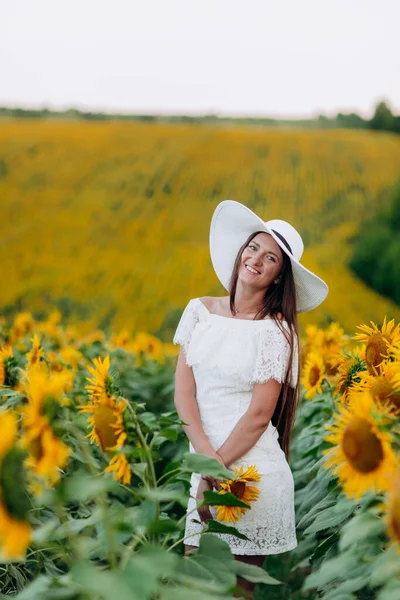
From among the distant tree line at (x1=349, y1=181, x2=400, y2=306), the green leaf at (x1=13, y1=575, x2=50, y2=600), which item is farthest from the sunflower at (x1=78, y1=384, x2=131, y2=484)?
the distant tree line at (x1=349, y1=181, x2=400, y2=306)

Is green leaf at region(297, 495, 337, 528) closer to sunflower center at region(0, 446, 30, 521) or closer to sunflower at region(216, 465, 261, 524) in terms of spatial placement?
sunflower at region(216, 465, 261, 524)

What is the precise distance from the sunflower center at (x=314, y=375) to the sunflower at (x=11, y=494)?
5.56ft

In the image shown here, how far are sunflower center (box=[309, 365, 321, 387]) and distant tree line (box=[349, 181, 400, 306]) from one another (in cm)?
1098

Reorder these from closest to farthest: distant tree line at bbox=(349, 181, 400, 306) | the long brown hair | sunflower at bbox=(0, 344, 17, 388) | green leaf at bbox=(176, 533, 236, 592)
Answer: green leaf at bbox=(176, 533, 236, 592)
sunflower at bbox=(0, 344, 17, 388)
the long brown hair
distant tree line at bbox=(349, 181, 400, 306)

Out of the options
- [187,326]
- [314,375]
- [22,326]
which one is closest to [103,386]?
[187,326]

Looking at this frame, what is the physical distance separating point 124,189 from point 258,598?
1654cm

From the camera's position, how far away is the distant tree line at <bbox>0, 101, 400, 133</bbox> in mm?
25781

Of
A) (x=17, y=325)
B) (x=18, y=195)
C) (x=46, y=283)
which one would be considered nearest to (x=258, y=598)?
(x=17, y=325)

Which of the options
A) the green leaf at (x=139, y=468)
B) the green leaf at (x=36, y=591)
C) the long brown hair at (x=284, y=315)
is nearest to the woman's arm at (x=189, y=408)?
the long brown hair at (x=284, y=315)

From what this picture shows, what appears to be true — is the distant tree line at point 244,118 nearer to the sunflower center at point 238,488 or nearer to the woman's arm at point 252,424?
the woman's arm at point 252,424

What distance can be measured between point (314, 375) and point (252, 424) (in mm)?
492

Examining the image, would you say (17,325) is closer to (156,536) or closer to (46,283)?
(156,536)

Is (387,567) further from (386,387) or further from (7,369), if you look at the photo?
→ (7,369)

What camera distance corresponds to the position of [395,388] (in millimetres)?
1767
